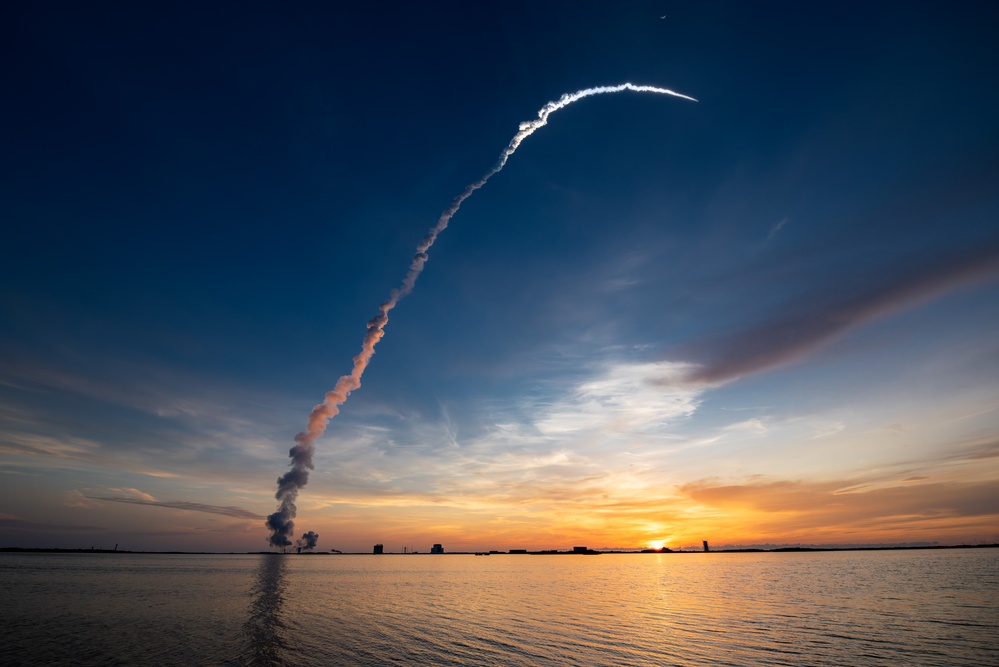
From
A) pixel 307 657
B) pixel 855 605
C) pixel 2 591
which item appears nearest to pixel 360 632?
pixel 307 657

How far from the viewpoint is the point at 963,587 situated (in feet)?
305

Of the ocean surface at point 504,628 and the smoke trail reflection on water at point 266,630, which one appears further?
the smoke trail reflection on water at point 266,630

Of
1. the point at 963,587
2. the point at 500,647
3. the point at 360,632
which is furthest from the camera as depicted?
the point at 963,587

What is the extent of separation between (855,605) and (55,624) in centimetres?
10972

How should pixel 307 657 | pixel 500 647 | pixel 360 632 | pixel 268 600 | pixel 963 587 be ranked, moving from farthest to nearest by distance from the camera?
pixel 963 587 → pixel 268 600 → pixel 360 632 → pixel 500 647 → pixel 307 657

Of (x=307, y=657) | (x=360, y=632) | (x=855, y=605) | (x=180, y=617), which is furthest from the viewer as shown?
(x=855, y=605)

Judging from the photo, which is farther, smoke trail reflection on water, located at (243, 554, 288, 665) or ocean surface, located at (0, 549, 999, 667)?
smoke trail reflection on water, located at (243, 554, 288, 665)

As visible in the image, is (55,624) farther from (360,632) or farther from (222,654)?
(360,632)

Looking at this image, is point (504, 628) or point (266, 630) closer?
point (266, 630)

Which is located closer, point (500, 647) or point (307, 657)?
point (307, 657)

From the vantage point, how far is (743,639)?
5144cm

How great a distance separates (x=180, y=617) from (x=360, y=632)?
2822 cm

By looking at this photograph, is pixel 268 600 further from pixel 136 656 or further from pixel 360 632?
pixel 136 656

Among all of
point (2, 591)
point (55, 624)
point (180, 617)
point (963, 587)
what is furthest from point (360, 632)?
point (963, 587)
